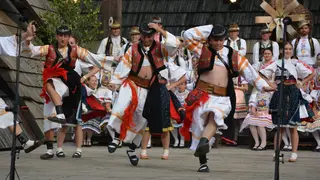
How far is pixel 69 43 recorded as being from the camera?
1246 centimetres

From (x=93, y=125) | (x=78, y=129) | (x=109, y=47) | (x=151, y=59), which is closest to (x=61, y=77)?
(x=78, y=129)

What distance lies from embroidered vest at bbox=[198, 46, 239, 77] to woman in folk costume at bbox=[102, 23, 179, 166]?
85 centimetres

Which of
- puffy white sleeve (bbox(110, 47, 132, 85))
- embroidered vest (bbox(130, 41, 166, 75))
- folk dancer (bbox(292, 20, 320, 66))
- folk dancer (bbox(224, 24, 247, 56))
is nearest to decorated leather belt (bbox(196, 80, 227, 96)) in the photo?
embroidered vest (bbox(130, 41, 166, 75))

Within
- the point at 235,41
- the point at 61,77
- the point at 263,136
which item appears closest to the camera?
the point at 61,77

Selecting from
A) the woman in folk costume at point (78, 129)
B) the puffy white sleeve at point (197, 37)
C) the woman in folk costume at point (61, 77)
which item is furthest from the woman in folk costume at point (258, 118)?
the puffy white sleeve at point (197, 37)

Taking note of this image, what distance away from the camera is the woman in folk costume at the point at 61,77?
11.9 metres

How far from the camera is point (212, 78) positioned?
10.4 metres

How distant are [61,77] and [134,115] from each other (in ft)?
4.35

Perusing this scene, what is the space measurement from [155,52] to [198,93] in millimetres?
1144

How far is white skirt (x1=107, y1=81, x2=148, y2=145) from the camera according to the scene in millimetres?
11156

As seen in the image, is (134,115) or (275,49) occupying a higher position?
(275,49)

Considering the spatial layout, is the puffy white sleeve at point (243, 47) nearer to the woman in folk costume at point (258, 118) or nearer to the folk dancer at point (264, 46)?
the folk dancer at point (264, 46)

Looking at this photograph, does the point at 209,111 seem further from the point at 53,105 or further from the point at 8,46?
the point at 53,105

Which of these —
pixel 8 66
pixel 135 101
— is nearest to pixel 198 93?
pixel 135 101
